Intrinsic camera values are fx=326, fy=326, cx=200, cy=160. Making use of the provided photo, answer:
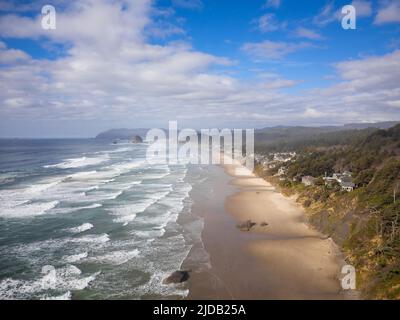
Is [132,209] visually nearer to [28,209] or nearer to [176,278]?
[28,209]

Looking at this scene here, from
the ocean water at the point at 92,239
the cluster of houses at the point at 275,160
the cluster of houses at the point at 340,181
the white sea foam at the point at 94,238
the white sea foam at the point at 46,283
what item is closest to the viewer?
the white sea foam at the point at 46,283

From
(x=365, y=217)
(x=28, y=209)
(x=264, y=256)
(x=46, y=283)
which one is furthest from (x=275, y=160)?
(x=46, y=283)

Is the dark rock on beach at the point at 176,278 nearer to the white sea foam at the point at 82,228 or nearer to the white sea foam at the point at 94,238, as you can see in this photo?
the white sea foam at the point at 94,238

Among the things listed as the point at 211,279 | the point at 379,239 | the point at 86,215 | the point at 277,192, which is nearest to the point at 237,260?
the point at 211,279

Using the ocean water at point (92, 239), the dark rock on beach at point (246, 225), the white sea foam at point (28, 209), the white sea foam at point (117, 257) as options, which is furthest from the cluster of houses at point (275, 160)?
the white sea foam at point (117, 257)

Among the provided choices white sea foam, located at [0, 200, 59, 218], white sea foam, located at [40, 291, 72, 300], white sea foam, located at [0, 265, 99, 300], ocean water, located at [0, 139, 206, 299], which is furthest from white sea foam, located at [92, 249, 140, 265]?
white sea foam, located at [0, 200, 59, 218]
